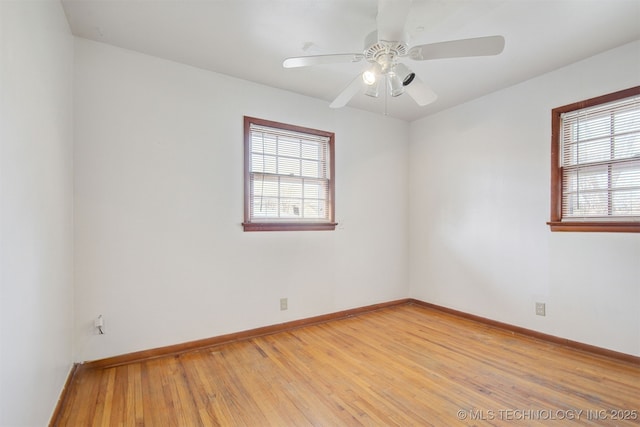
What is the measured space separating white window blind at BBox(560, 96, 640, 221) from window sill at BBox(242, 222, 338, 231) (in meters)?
2.40

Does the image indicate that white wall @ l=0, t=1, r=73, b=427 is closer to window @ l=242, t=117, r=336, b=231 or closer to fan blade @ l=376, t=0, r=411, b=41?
window @ l=242, t=117, r=336, b=231

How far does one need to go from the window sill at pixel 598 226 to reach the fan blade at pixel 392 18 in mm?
2392

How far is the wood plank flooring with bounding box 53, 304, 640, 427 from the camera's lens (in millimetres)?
1778

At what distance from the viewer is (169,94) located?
265 cm

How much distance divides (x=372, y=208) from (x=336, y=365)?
211 centimetres

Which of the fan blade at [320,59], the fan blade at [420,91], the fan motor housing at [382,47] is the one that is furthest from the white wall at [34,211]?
the fan blade at [420,91]

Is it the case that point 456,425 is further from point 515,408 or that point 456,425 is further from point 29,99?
point 29,99

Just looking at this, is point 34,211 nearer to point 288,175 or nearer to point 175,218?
point 175,218

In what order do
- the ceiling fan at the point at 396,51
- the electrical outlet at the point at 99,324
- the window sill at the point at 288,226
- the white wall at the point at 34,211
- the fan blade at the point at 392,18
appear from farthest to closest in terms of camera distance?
the window sill at the point at 288,226, the electrical outlet at the point at 99,324, the ceiling fan at the point at 396,51, the fan blade at the point at 392,18, the white wall at the point at 34,211

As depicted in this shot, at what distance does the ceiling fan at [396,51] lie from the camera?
151 centimetres

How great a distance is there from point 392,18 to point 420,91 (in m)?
0.69

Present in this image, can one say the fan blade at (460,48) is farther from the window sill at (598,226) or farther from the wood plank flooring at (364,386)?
the wood plank flooring at (364,386)

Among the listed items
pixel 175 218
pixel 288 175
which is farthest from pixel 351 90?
pixel 175 218

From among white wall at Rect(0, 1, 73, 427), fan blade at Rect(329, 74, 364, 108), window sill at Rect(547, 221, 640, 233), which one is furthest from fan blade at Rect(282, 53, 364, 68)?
window sill at Rect(547, 221, 640, 233)
